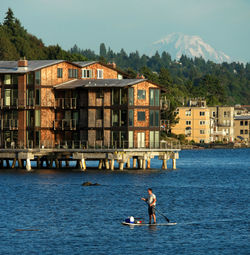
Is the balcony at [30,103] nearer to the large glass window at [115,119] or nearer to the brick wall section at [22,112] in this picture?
the brick wall section at [22,112]

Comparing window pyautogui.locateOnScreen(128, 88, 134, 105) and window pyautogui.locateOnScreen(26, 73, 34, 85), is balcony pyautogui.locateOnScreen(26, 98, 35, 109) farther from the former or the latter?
window pyautogui.locateOnScreen(128, 88, 134, 105)

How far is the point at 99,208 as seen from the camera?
6712 centimetres

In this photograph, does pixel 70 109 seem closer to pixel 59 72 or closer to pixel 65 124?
pixel 65 124

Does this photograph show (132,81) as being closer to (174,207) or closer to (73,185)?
(73,185)

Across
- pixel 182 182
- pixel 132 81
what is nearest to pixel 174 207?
pixel 182 182

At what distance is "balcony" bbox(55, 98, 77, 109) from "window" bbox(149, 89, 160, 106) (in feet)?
34.6

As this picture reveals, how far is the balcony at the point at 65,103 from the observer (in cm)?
10493

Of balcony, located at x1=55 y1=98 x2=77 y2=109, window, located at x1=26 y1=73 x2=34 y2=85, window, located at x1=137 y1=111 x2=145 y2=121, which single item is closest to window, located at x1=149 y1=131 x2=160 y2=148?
window, located at x1=137 y1=111 x2=145 y2=121

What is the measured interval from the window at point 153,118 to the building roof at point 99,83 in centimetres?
471

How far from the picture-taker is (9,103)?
347 ft

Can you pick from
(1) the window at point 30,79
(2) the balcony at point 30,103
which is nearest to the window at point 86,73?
(1) the window at point 30,79

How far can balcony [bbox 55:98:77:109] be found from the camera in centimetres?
10493

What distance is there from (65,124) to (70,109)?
2.19 m

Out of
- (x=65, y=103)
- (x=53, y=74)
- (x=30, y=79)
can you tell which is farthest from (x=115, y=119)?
(x=30, y=79)
